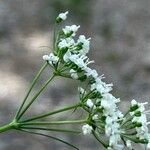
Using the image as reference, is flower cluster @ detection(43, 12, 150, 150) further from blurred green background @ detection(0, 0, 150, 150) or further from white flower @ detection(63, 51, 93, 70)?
blurred green background @ detection(0, 0, 150, 150)

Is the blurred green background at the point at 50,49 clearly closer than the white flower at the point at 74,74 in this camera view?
No

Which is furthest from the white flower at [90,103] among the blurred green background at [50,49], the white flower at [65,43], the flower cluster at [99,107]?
the blurred green background at [50,49]

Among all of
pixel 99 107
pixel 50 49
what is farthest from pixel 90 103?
pixel 50 49

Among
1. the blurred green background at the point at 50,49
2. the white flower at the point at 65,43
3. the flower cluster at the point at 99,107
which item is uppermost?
the blurred green background at the point at 50,49

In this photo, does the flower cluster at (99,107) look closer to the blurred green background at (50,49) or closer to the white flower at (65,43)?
the white flower at (65,43)

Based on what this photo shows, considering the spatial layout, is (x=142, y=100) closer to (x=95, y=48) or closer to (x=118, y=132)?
(x=95, y=48)

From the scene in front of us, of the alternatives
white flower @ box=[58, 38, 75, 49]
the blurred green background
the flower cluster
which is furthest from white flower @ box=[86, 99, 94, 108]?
the blurred green background

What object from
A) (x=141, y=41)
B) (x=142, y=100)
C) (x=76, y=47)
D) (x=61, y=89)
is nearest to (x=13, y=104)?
(x=61, y=89)
